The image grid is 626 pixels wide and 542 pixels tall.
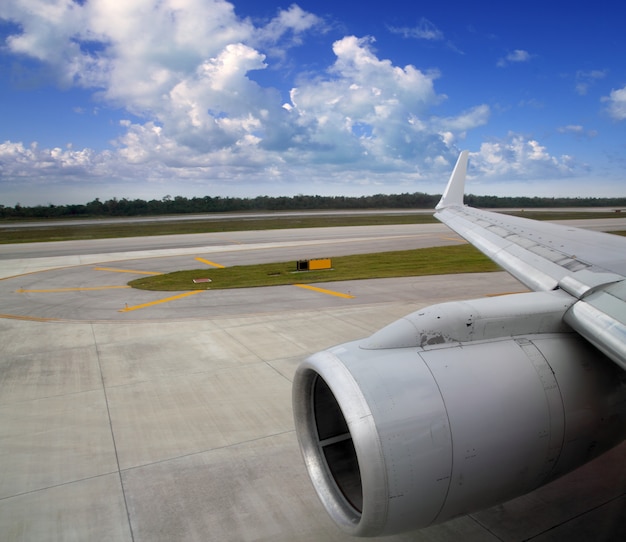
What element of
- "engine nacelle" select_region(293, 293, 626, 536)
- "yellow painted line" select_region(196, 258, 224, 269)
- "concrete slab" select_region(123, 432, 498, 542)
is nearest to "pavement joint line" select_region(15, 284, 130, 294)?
"yellow painted line" select_region(196, 258, 224, 269)

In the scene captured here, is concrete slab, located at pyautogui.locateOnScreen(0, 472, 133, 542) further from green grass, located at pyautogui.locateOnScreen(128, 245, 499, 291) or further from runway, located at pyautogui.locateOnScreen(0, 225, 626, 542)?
green grass, located at pyautogui.locateOnScreen(128, 245, 499, 291)

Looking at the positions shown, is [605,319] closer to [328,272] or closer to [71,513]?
[71,513]

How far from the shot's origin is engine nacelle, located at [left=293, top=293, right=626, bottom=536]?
2984 millimetres

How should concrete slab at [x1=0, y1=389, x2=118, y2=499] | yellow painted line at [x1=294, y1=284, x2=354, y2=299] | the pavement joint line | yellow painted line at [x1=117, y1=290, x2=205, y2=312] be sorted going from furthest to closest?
the pavement joint line
yellow painted line at [x1=294, y1=284, x2=354, y2=299]
yellow painted line at [x1=117, y1=290, x2=205, y2=312]
concrete slab at [x1=0, y1=389, x2=118, y2=499]

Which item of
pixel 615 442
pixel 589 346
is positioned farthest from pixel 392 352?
pixel 615 442

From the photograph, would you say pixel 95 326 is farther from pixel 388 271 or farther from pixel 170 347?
pixel 388 271

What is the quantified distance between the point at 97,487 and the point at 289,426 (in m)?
2.72

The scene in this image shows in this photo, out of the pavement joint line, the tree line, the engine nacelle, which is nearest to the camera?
the engine nacelle

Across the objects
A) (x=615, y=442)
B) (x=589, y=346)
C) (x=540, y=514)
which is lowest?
(x=540, y=514)

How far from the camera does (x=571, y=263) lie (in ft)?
18.2

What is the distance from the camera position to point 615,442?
12.6 feet

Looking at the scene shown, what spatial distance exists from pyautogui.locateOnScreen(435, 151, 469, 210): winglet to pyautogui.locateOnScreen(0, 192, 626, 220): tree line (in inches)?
3279

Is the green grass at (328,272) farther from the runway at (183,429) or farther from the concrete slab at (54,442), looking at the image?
the concrete slab at (54,442)

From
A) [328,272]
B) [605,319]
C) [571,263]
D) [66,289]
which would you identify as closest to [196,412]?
[571,263]
